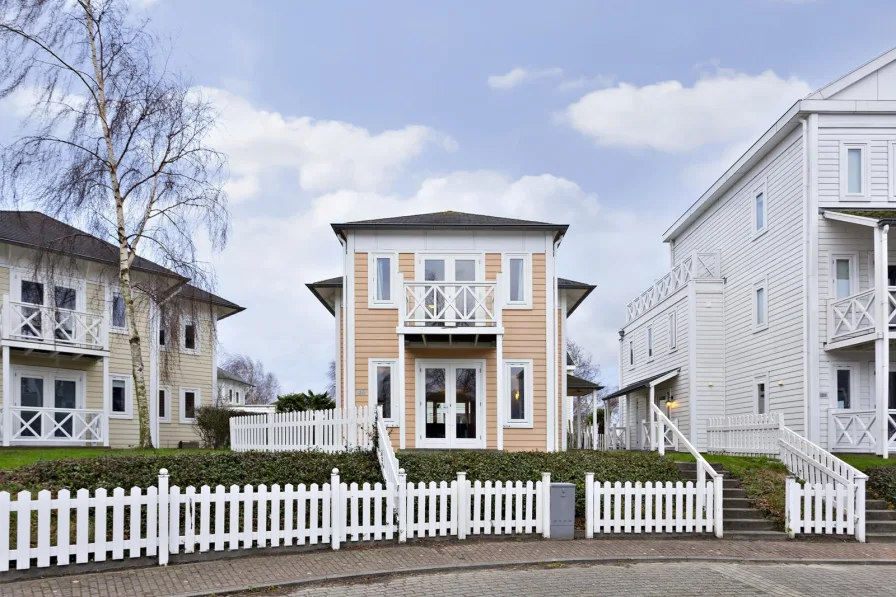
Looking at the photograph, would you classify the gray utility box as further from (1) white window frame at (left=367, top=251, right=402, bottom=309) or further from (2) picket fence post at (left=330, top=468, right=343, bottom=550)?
(1) white window frame at (left=367, top=251, right=402, bottom=309)

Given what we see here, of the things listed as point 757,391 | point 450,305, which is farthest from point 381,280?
point 757,391

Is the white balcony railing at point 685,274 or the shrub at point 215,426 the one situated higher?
the white balcony railing at point 685,274

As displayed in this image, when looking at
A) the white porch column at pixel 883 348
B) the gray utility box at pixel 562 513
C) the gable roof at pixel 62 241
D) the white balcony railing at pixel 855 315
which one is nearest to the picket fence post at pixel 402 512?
the gray utility box at pixel 562 513

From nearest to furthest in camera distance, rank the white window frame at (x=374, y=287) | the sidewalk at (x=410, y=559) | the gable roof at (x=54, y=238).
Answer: the sidewalk at (x=410, y=559), the gable roof at (x=54, y=238), the white window frame at (x=374, y=287)

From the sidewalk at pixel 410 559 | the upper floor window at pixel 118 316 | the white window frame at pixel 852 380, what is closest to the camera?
the sidewalk at pixel 410 559

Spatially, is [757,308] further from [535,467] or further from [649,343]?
[535,467]

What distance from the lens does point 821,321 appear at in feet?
66.4

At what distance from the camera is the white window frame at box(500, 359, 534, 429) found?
2098 centimetres

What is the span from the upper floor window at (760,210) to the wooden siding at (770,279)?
0.56 feet

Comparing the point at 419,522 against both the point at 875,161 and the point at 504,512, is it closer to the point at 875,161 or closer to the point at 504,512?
the point at 504,512

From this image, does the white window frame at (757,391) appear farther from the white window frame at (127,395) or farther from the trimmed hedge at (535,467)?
the white window frame at (127,395)

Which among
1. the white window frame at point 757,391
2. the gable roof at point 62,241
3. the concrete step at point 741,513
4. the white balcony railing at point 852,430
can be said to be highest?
the gable roof at point 62,241

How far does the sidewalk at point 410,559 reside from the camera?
30.1 feet

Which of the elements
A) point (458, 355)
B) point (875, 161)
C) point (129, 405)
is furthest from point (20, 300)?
point (875, 161)
